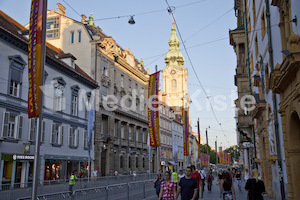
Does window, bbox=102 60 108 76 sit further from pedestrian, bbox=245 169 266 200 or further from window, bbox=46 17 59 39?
pedestrian, bbox=245 169 266 200

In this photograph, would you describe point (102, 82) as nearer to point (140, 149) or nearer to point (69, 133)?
point (69, 133)

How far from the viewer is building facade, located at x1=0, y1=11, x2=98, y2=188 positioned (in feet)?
78.6

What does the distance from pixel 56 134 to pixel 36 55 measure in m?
21.0

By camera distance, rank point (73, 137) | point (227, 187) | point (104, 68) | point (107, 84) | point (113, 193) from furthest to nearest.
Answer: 1. point (107, 84)
2. point (104, 68)
3. point (73, 137)
4. point (113, 193)
5. point (227, 187)

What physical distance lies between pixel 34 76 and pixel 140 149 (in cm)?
4178

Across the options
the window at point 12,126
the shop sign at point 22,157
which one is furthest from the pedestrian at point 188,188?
the shop sign at point 22,157

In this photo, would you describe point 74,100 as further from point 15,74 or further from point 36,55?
point 36,55

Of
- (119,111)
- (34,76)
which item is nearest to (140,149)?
(119,111)

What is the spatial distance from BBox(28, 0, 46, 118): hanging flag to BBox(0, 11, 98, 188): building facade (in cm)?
879

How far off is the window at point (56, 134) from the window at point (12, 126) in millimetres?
4536

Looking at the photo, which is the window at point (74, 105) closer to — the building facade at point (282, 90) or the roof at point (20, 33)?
the roof at point (20, 33)

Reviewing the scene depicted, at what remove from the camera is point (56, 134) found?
30.2 meters

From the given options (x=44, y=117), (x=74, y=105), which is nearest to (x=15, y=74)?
(x=44, y=117)

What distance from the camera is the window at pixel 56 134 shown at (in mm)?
29578
